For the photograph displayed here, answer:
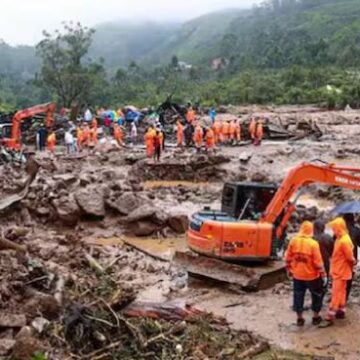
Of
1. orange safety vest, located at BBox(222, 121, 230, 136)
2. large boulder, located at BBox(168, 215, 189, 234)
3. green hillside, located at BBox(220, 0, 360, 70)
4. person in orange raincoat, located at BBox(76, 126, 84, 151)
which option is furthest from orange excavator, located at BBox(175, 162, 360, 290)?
green hillside, located at BBox(220, 0, 360, 70)

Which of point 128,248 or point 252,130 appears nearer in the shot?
point 128,248

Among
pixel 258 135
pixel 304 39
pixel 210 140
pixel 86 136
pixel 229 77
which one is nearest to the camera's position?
pixel 210 140

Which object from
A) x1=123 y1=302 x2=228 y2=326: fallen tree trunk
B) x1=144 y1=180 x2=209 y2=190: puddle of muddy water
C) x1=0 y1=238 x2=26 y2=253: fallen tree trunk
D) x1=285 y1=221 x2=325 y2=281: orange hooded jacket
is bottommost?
x1=144 y1=180 x2=209 y2=190: puddle of muddy water

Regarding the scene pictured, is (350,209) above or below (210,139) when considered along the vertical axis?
above

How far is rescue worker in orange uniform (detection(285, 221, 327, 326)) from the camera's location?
1002 centimetres

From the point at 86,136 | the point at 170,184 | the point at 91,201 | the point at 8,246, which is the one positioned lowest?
the point at 170,184

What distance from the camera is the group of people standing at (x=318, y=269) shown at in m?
10.0

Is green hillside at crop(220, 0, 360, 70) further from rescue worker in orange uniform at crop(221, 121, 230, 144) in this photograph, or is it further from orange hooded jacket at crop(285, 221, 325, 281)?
orange hooded jacket at crop(285, 221, 325, 281)

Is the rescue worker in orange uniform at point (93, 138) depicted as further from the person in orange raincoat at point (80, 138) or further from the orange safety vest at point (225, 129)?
the orange safety vest at point (225, 129)

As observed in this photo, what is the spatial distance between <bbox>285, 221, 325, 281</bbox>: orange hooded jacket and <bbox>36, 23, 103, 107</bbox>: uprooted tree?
125 feet

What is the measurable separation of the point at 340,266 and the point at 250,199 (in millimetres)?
3030

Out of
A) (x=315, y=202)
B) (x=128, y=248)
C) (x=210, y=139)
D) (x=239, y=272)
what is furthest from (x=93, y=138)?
(x=239, y=272)

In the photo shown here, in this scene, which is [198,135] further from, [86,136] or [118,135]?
[86,136]

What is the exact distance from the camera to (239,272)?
484 inches
